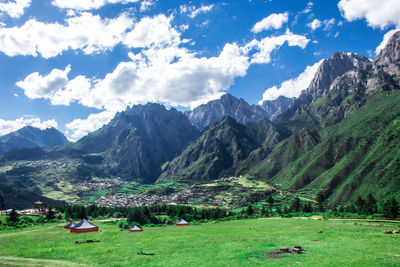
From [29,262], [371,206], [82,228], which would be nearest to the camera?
[29,262]

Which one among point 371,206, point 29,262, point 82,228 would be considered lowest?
point 371,206

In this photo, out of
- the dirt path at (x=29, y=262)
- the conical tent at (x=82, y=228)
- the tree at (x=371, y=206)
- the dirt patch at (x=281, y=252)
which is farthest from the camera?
the tree at (x=371, y=206)

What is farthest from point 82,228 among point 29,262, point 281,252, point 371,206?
point 371,206

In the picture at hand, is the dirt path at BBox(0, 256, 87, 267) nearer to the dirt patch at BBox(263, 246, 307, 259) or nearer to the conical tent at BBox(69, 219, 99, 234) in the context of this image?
the dirt patch at BBox(263, 246, 307, 259)

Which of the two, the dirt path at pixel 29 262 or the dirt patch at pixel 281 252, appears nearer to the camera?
the dirt path at pixel 29 262

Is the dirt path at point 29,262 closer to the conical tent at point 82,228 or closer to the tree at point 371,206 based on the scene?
the conical tent at point 82,228

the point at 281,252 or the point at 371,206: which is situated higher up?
the point at 281,252

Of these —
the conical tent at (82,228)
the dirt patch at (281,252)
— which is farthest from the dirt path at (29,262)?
the conical tent at (82,228)

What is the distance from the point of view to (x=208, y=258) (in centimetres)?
A: 2991

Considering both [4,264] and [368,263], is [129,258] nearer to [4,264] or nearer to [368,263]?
[4,264]

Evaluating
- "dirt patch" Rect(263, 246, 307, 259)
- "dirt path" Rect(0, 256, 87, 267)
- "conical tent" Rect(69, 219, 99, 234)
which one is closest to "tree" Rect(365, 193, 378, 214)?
"dirt patch" Rect(263, 246, 307, 259)

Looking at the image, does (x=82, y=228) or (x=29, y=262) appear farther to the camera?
(x=82, y=228)

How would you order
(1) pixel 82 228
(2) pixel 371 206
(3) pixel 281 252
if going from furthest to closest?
1. (2) pixel 371 206
2. (1) pixel 82 228
3. (3) pixel 281 252

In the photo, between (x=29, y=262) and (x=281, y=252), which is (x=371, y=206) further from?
(x=29, y=262)
